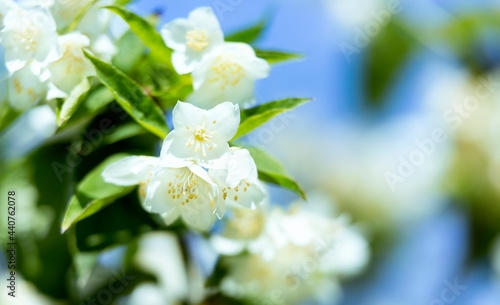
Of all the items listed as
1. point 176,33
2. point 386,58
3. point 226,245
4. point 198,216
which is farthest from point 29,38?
point 386,58

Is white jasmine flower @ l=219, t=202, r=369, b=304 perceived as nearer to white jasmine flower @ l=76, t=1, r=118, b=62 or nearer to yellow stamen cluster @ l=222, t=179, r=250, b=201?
yellow stamen cluster @ l=222, t=179, r=250, b=201

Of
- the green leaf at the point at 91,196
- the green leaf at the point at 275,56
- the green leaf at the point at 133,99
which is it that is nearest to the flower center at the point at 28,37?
the green leaf at the point at 133,99

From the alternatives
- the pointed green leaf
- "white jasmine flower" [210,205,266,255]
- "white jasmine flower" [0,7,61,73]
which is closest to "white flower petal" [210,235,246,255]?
"white jasmine flower" [210,205,266,255]

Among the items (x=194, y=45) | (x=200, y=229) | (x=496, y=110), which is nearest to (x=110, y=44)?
(x=194, y=45)

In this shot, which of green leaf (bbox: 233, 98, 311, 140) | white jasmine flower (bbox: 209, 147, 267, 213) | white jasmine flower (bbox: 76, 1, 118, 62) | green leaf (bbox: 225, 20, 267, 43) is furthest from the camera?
green leaf (bbox: 225, 20, 267, 43)

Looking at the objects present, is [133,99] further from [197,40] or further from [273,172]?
[273,172]

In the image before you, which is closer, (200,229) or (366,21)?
(200,229)

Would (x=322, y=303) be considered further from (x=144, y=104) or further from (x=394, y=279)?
(x=144, y=104)
